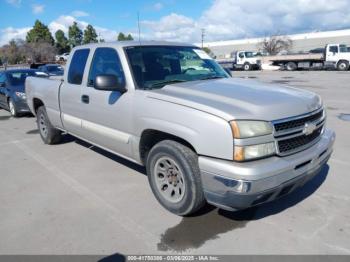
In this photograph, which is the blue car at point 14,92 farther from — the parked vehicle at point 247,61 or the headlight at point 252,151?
the parked vehicle at point 247,61

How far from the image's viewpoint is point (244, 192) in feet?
9.36

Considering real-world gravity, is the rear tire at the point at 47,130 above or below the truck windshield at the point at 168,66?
below

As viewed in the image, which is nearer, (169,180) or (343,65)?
(169,180)

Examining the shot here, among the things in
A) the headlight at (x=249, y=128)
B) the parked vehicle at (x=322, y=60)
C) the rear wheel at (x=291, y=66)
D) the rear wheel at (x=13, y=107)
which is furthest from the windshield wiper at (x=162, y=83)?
the rear wheel at (x=291, y=66)

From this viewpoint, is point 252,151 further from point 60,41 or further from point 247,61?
point 60,41

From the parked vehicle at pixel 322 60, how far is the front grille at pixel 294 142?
27.9 meters

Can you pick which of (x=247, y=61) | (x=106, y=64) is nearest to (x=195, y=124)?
(x=106, y=64)

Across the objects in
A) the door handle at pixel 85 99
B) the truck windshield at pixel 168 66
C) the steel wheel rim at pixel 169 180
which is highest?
the truck windshield at pixel 168 66

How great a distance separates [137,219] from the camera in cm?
366

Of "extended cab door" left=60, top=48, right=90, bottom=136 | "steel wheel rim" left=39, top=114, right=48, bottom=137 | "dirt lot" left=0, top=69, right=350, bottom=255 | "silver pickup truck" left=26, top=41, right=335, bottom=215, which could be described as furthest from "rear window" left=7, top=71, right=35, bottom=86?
"silver pickup truck" left=26, top=41, right=335, bottom=215

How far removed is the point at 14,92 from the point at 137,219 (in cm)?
851

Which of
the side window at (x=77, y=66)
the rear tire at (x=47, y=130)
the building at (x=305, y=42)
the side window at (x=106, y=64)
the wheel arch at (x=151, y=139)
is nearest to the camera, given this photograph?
the wheel arch at (x=151, y=139)

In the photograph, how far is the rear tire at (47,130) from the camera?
6.55 meters

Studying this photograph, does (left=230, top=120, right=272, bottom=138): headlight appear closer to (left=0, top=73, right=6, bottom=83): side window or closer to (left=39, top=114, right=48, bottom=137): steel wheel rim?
(left=39, top=114, right=48, bottom=137): steel wheel rim
